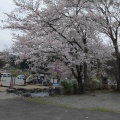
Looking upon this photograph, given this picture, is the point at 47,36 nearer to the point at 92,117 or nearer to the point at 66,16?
the point at 66,16

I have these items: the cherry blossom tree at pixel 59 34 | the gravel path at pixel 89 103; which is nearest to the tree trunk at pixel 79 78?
the cherry blossom tree at pixel 59 34

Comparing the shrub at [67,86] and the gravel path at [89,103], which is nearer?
the gravel path at [89,103]

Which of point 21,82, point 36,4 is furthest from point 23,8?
point 21,82

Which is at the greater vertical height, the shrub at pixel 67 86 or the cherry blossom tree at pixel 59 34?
the cherry blossom tree at pixel 59 34

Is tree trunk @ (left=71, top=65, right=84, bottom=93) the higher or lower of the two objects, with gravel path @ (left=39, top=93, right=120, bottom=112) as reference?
higher

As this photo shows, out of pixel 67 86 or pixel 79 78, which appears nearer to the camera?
pixel 67 86

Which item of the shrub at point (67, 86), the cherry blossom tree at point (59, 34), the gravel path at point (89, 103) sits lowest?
the gravel path at point (89, 103)

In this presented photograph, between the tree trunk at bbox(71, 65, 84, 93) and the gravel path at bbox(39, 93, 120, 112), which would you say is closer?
the gravel path at bbox(39, 93, 120, 112)

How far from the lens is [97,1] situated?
21.0 metres

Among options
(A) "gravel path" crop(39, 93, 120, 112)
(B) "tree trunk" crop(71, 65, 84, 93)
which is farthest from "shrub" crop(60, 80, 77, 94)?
(A) "gravel path" crop(39, 93, 120, 112)

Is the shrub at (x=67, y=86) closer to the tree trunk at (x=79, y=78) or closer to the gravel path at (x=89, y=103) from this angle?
the tree trunk at (x=79, y=78)

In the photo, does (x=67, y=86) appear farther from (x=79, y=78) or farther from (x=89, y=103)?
(x=89, y=103)

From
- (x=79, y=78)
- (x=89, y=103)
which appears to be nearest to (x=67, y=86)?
(x=79, y=78)

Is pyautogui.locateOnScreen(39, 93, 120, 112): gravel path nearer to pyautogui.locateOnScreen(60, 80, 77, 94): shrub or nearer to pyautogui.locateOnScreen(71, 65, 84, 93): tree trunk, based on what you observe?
pyautogui.locateOnScreen(60, 80, 77, 94): shrub
